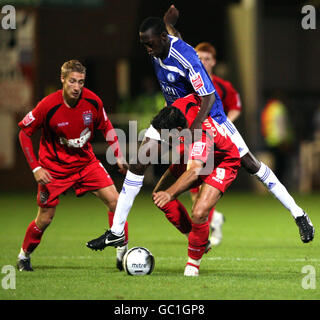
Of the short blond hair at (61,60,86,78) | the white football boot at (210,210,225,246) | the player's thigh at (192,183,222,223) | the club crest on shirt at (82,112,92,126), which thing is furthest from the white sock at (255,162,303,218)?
the short blond hair at (61,60,86,78)

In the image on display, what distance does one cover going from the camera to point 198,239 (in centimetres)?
694

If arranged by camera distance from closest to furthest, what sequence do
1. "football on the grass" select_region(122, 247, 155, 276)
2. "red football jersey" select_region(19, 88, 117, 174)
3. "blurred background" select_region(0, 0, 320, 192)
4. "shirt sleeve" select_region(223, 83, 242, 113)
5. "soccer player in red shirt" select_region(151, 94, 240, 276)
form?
1. "soccer player in red shirt" select_region(151, 94, 240, 276)
2. "football on the grass" select_region(122, 247, 155, 276)
3. "red football jersey" select_region(19, 88, 117, 174)
4. "shirt sleeve" select_region(223, 83, 242, 113)
5. "blurred background" select_region(0, 0, 320, 192)

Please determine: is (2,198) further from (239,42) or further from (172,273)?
(172,273)

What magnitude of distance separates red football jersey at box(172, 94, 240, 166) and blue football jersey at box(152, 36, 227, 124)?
17cm

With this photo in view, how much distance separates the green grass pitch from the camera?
615cm

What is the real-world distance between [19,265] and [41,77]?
11897mm

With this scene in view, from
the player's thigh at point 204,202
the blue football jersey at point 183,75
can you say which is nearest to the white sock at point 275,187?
the blue football jersey at point 183,75

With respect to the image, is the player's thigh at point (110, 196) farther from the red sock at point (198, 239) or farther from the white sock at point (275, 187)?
the white sock at point (275, 187)

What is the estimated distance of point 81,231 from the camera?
10.9 meters

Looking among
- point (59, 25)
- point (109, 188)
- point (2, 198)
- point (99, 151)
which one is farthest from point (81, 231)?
point (59, 25)

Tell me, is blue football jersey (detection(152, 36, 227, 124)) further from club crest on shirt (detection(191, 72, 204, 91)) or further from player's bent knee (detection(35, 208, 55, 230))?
player's bent knee (detection(35, 208, 55, 230))

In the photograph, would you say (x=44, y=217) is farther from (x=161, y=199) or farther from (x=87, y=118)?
(x=161, y=199)

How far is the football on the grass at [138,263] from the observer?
7.08 metres

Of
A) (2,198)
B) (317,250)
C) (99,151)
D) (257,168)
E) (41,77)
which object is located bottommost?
(317,250)
